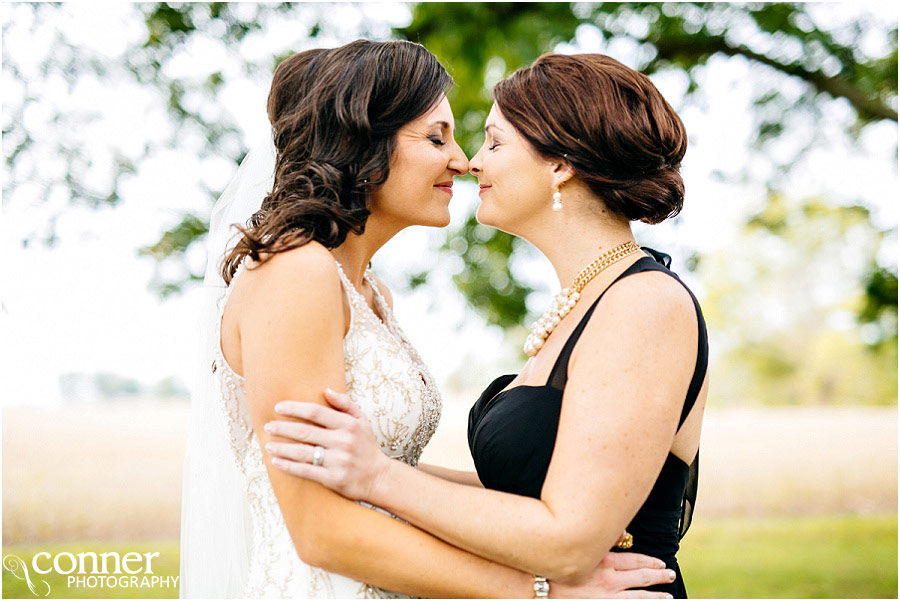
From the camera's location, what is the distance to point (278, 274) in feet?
8.05

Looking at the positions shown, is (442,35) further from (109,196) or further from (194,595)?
(194,595)

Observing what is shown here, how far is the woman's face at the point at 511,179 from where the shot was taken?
9.72 ft

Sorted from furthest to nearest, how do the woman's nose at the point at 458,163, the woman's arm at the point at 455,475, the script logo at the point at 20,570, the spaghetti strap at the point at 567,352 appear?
1. the script logo at the point at 20,570
2. the woman's arm at the point at 455,475
3. the woman's nose at the point at 458,163
4. the spaghetti strap at the point at 567,352

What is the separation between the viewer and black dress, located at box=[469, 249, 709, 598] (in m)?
2.59

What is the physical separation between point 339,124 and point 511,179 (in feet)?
2.12

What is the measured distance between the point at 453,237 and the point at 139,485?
448cm

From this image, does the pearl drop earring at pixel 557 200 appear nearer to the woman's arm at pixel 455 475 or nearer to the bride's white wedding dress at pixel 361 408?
the bride's white wedding dress at pixel 361 408

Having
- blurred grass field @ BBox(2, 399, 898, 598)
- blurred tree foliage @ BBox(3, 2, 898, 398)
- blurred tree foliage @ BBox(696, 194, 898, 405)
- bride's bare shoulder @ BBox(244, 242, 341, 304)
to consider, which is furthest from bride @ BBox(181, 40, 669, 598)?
blurred tree foliage @ BBox(696, 194, 898, 405)

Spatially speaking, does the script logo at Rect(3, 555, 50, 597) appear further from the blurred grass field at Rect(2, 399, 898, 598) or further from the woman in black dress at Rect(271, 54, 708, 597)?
the woman in black dress at Rect(271, 54, 708, 597)

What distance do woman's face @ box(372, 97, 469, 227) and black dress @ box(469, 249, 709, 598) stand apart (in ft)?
2.53

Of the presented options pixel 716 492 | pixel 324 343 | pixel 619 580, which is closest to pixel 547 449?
pixel 619 580

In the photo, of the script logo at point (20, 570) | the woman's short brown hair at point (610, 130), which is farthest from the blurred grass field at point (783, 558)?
the woman's short brown hair at point (610, 130)

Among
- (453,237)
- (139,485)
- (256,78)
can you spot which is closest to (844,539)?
(453,237)

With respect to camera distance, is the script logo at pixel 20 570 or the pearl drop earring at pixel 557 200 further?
the script logo at pixel 20 570
